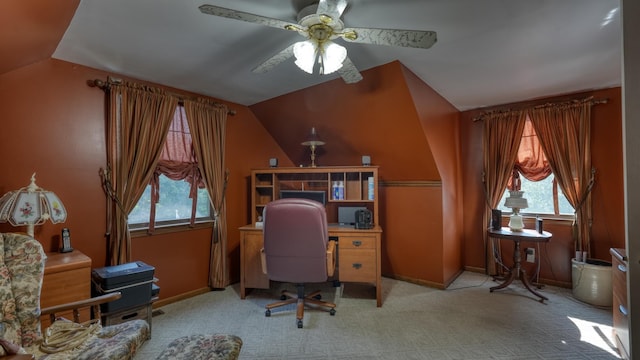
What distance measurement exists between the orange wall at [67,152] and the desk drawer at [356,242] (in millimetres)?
1758

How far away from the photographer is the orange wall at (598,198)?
10.4 ft

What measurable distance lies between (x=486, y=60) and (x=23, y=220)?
373 cm

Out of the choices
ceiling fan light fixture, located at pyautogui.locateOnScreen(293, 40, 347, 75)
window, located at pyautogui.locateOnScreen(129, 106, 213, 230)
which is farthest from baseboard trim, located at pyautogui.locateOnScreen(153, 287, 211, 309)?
ceiling fan light fixture, located at pyautogui.locateOnScreen(293, 40, 347, 75)

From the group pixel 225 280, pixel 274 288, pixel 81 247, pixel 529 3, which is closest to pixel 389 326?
pixel 274 288

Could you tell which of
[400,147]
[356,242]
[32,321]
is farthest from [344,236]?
[32,321]

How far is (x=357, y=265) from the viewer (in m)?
3.07

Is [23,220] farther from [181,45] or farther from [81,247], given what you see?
[181,45]

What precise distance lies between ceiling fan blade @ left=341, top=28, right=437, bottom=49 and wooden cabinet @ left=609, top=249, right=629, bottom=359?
2.00 m

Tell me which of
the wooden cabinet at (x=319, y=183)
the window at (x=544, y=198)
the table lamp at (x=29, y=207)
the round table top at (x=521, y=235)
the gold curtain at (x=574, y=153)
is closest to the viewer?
the table lamp at (x=29, y=207)

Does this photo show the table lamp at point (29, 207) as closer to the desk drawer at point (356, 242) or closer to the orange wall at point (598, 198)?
the desk drawer at point (356, 242)

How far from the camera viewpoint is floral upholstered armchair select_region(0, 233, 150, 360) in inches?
59.5

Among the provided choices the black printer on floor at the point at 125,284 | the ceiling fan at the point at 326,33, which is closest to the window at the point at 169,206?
the black printer on floor at the point at 125,284

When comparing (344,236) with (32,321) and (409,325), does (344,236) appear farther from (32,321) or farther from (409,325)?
(32,321)

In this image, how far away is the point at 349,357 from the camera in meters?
2.13
